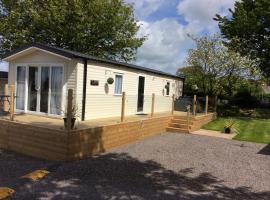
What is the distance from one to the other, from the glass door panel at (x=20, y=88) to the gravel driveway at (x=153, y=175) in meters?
4.83

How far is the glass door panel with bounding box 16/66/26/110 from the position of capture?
1354 centimetres

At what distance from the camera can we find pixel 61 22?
23875 millimetres

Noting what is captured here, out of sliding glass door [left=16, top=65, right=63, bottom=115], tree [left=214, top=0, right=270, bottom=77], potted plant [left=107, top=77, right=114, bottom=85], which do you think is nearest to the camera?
sliding glass door [left=16, top=65, right=63, bottom=115]

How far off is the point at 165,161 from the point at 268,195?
3109 millimetres

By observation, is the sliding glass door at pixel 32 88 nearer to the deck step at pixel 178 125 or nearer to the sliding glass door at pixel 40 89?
the sliding glass door at pixel 40 89

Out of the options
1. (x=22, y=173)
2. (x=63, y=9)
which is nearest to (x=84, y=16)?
(x=63, y=9)

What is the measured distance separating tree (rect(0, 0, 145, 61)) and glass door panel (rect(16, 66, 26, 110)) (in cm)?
1079

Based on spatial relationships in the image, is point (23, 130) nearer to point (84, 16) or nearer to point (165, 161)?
point (165, 161)

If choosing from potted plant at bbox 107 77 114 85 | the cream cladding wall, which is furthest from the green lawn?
potted plant at bbox 107 77 114 85

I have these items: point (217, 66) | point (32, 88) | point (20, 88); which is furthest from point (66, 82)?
point (217, 66)

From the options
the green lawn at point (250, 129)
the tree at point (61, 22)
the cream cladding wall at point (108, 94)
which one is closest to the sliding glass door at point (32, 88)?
the cream cladding wall at point (108, 94)

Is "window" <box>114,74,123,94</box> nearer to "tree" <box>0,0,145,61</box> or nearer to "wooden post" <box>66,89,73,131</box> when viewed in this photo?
"wooden post" <box>66,89,73,131</box>

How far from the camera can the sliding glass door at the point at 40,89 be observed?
12.5m

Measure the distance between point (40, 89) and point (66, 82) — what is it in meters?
1.45
